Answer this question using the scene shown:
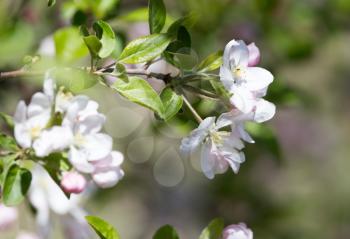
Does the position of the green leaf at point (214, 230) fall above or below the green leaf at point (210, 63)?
below

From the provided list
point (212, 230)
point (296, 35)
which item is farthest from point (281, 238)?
point (212, 230)

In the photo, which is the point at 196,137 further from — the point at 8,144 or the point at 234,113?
the point at 8,144

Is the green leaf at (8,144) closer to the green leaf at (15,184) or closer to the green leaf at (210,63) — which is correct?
the green leaf at (15,184)

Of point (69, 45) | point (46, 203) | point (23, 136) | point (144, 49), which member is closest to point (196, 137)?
point (144, 49)

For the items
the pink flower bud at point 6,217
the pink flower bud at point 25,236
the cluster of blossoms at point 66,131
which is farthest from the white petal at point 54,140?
the pink flower bud at point 25,236

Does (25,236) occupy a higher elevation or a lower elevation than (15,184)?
lower

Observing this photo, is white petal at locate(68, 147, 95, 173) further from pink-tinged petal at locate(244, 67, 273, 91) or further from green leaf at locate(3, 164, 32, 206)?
pink-tinged petal at locate(244, 67, 273, 91)
